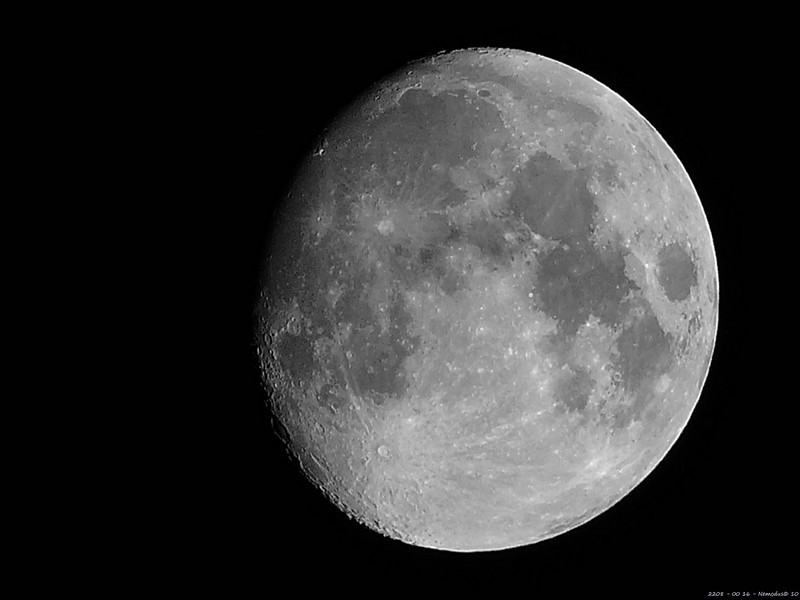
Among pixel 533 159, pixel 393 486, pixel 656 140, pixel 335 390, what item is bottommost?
pixel 393 486

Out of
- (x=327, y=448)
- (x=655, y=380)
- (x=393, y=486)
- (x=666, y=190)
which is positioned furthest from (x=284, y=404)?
(x=666, y=190)

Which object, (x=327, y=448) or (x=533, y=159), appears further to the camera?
(x=327, y=448)

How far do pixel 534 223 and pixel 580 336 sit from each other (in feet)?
2.46

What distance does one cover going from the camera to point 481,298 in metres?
5.22

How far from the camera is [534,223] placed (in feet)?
17.3

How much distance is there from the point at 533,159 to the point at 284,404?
2.34 metres

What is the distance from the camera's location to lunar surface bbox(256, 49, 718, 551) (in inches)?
207

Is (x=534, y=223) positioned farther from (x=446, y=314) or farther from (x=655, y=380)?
(x=655, y=380)

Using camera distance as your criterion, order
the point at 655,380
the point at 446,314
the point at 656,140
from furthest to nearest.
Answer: the point at 656,140 → the point at 655,380 → the point at 446,314

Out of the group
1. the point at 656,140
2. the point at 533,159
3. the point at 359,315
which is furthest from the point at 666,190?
the point at 359,315

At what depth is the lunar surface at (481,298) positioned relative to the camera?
207 inches

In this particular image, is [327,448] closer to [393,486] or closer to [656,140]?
[393,486]

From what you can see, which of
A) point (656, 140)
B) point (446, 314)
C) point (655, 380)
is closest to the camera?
point (446, 314)

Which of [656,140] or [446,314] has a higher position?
[656,140]
